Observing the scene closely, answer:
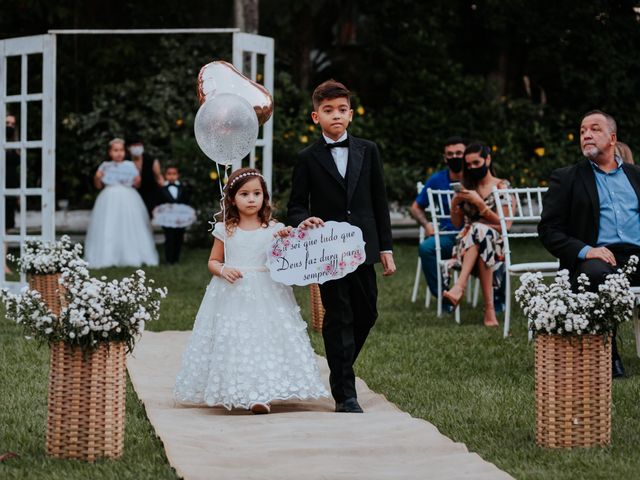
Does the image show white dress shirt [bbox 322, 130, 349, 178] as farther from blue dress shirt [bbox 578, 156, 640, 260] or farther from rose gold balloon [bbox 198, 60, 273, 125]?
blue dress shirt [bbox 578, 156, 640, 260]

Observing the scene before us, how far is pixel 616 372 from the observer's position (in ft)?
23.9

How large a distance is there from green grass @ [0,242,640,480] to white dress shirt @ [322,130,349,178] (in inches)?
54.0

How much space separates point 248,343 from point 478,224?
3.58m

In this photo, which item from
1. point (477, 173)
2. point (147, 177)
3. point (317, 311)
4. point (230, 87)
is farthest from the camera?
point (147, 177)

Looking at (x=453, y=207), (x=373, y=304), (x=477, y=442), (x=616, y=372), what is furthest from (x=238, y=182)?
(x=453, y=207)

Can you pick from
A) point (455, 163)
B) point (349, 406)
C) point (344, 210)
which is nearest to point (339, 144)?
point (344, 210)

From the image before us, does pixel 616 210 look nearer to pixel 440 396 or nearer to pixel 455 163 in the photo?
pixel 440 396

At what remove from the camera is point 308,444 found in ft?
18.0

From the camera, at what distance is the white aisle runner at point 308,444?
4.97m

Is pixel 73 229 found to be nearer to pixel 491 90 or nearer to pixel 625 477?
pixel 491 90

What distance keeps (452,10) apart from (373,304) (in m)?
14.2

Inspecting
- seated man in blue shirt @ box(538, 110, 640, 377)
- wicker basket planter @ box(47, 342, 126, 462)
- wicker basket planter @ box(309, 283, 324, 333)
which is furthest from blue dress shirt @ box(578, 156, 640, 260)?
wicker basket planter @ box(47, 342, 126, 462)

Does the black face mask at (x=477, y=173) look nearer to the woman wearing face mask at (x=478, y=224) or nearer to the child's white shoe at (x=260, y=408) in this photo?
the woman wearing face mask at (x=478, y=224)

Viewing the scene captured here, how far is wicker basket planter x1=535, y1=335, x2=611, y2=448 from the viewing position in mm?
5414
